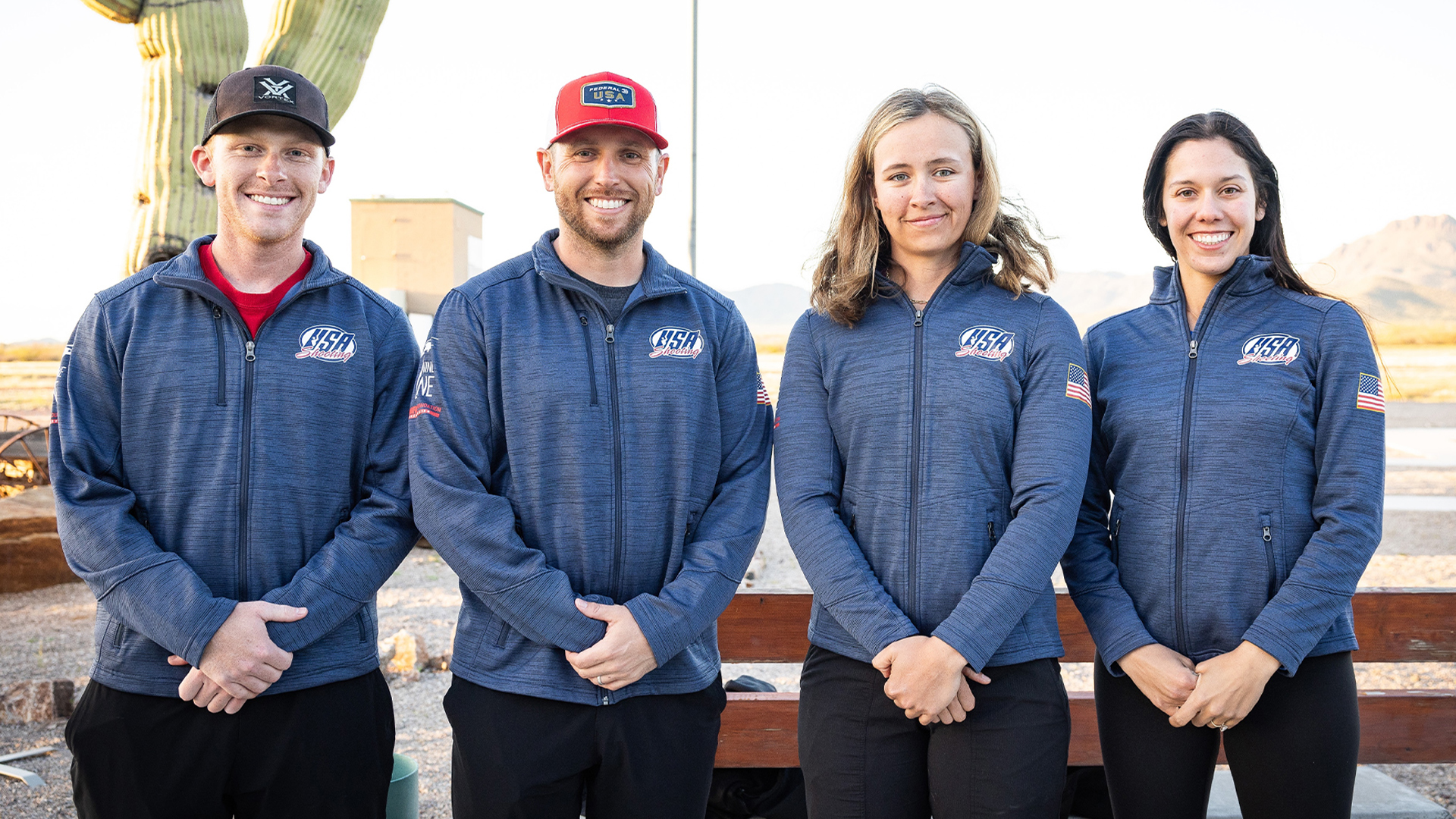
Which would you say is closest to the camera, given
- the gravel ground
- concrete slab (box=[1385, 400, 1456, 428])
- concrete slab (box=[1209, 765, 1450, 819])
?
concrete slab (box=[1209, 765, 1450, 819])

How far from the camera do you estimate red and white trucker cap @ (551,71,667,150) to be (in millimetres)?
2381

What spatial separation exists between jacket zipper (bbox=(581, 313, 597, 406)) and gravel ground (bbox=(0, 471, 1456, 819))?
7.87ft

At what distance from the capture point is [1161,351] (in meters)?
2.48

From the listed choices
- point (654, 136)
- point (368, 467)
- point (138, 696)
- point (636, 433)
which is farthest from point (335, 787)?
point (654, 136)

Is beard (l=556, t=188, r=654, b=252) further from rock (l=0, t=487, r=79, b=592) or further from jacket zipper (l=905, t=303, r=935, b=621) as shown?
rock (l=0, t=487, r=79, b=592)

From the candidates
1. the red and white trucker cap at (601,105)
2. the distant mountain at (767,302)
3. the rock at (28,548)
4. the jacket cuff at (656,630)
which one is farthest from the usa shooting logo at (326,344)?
the distant mountain at (767,302)

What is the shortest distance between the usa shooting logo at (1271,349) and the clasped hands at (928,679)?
105 centimetres

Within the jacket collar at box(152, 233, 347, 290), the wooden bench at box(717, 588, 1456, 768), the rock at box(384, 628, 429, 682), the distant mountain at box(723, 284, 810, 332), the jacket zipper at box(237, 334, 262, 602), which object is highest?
the distant mountain at box(723, 284, 810, 332)

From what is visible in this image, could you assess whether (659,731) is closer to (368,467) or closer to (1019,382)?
(368,467)

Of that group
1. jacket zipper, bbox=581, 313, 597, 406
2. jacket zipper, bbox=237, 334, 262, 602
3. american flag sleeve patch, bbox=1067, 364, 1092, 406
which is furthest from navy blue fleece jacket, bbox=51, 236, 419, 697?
american flag sleeve patch, bbox=1067, 364, 1092, 406

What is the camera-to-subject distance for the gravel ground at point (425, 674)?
404cm

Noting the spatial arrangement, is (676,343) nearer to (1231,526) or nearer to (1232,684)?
(1231,526)

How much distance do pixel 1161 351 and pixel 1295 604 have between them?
677 millimetres

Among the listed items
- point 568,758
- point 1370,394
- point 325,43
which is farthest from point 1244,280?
point 325,43
